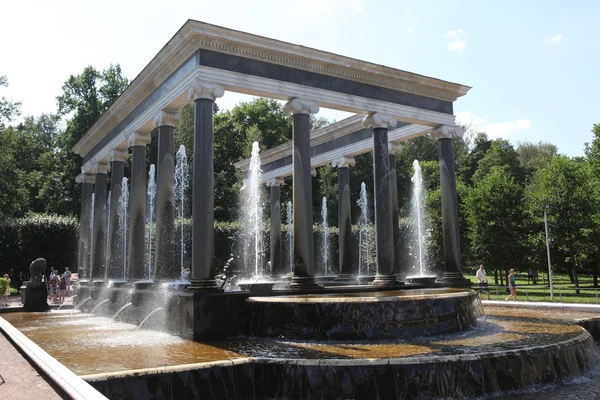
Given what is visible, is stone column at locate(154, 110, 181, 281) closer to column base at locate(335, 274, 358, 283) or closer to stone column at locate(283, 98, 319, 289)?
stone column at locate(283, 98, 319, 289)

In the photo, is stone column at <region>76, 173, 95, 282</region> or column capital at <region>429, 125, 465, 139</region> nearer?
column capital at <region>429, 125, 465, 139</region>

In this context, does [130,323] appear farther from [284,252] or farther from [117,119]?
[284,252]

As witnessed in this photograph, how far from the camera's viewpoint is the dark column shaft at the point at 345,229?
28.0 meters

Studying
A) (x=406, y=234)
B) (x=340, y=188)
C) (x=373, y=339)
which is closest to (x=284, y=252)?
(x=406, y=234)

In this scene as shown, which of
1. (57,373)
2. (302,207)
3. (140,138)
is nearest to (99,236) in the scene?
(140,138)

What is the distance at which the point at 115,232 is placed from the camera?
88.0ft

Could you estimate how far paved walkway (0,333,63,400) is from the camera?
7.88 meters

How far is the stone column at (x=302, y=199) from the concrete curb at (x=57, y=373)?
916 centimetres

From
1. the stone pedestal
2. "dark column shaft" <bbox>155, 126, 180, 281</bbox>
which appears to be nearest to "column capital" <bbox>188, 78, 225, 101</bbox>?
"dark column shaft" <bbox>155, 126, 180, 281</bbox>

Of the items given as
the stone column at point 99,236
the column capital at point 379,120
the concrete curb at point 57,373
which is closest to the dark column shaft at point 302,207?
the column capital at point 379,120

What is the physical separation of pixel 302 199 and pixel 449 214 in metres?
8.81

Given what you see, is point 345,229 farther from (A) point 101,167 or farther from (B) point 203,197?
(A) point 101,167

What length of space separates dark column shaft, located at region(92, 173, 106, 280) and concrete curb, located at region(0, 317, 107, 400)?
15.1 metres

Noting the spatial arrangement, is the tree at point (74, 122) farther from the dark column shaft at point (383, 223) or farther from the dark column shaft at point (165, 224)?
the dark column shaft at point (383, 223)
